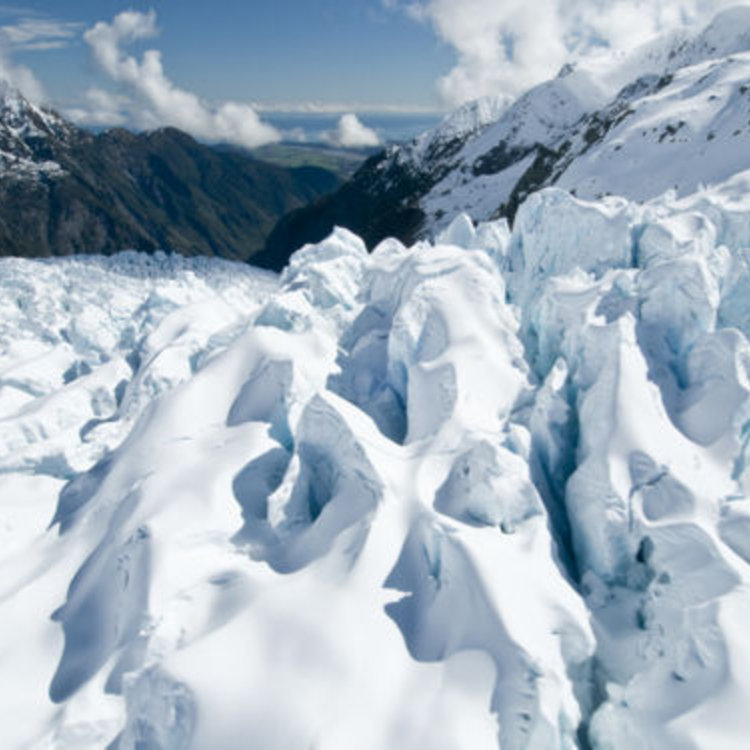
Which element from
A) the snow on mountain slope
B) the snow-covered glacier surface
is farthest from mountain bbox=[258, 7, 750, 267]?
the snow-covered glacier surface

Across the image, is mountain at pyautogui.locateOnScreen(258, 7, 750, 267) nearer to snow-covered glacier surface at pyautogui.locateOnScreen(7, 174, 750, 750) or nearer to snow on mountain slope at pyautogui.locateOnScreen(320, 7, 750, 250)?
snow on mountain slope at pyautogui.locateOnScreen(320, 7, 750, 250)

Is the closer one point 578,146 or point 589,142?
point 589,142

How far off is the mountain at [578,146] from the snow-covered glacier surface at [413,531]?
4404 centimetres

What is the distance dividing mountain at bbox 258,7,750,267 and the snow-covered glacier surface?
4404 centimetres

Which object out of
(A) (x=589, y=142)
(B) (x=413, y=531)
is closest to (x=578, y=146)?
(A) (x=589, y=142)

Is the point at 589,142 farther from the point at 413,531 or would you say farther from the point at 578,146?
the point at 413,531

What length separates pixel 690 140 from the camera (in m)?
61.2

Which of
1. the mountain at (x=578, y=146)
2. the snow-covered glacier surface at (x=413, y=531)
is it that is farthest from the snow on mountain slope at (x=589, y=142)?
the snow-covered glacier surface at (x=413, y=531)

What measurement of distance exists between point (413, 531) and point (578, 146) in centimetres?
8506

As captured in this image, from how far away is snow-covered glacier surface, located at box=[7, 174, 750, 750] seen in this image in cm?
900

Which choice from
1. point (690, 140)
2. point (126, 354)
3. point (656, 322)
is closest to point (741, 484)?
point (656, 322)

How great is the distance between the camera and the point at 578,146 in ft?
283

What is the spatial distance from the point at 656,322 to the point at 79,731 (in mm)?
14658

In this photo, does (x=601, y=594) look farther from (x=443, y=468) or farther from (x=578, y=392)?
(x=578, y=392)
